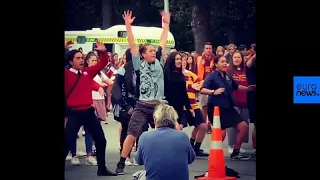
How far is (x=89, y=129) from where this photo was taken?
874 cm

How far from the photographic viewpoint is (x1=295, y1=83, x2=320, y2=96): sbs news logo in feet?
27.7

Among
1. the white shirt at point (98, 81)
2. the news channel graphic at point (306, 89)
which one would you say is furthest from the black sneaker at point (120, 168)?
the news channel graphic at point (306, 89)

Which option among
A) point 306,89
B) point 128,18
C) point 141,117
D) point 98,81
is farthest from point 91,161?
point 306,89

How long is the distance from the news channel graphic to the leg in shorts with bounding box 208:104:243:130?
58 centimetres

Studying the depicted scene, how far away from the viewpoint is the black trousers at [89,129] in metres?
8.71

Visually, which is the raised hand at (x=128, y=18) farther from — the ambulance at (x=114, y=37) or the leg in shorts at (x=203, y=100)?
the leg in shorts at (x=203, y=100)

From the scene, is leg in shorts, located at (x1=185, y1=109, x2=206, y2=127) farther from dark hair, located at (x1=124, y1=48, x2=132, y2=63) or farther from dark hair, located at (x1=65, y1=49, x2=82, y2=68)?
dark hair, located at (x1=65, y1=49, x2=82, y2=68)

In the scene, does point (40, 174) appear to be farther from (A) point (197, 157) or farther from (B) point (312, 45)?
(B) point (312, 45)

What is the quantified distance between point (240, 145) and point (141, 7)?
5.31 feet

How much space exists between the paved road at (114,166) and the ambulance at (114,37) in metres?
0.72

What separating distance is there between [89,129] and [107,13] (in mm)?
1137

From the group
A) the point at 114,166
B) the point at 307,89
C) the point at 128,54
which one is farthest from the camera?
the point at 114,166

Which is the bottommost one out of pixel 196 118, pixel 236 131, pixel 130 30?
pixel 236 131

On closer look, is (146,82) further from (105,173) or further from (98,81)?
(105,173)
